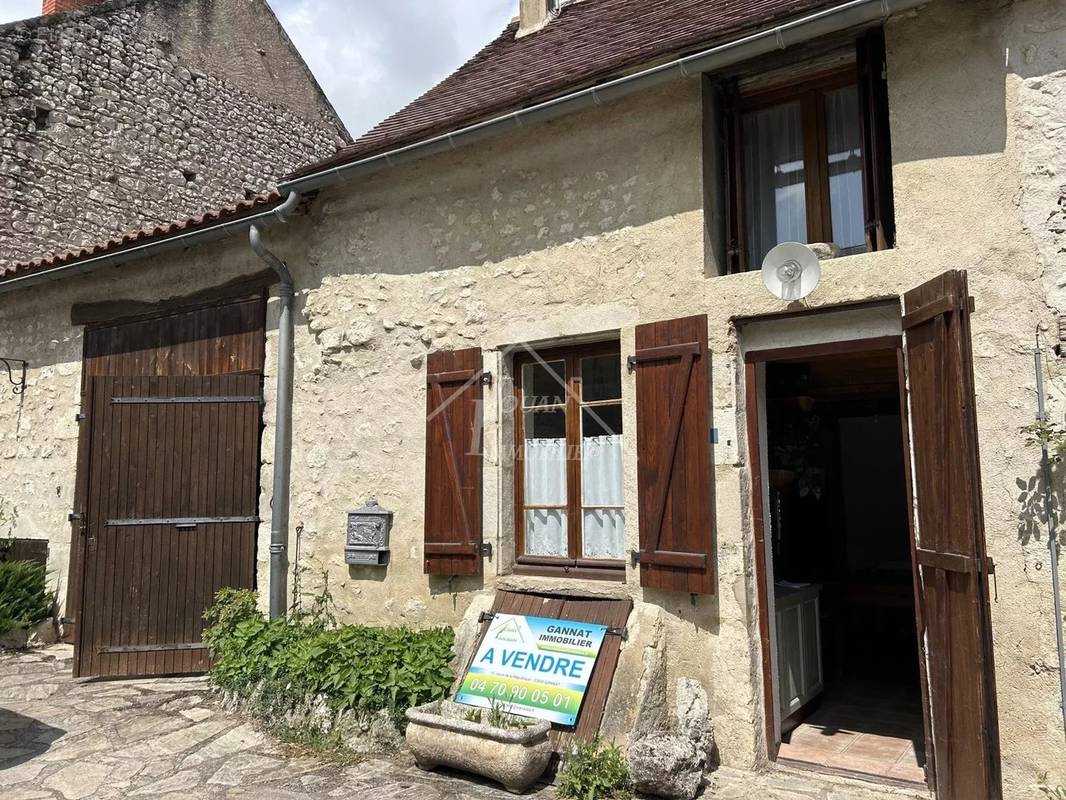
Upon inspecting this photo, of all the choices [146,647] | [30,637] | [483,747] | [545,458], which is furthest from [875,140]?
[30,637]

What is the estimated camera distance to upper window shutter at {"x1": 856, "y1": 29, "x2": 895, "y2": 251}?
4.35 m

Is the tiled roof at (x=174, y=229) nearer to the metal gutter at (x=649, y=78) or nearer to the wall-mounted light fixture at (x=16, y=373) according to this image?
the metal gutter at (x=649, y=78)

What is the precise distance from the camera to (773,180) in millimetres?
4844

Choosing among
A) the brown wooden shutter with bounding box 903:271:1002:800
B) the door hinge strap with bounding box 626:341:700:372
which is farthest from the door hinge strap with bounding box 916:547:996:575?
the door hinge strap with bounding box 626:341:700:372

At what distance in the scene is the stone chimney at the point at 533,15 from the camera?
288 inches

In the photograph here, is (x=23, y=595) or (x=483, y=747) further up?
(x=23, y=595)

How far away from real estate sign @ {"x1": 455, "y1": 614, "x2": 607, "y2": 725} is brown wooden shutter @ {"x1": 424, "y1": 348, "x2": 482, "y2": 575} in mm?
565

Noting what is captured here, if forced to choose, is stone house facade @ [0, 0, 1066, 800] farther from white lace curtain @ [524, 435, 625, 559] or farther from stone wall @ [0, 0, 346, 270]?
stone wall @ [0, 0, 346, 270]

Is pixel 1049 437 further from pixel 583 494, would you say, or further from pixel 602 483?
pixel 583 494

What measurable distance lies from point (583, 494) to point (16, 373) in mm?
6458

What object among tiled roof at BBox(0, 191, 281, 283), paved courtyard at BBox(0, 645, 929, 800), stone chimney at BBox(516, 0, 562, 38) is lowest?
paved courtyard at BBox(0, 645, 929, 800)

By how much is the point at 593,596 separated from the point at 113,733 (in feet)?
9.91

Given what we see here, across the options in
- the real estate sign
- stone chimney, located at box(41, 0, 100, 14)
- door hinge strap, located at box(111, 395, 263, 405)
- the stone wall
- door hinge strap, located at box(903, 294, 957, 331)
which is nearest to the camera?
door hinge strap, located at box(903, 294, 957, 331)

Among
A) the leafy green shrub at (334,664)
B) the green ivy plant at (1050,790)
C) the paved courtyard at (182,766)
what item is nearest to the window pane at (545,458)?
the leafy green shrub at (334,664)
